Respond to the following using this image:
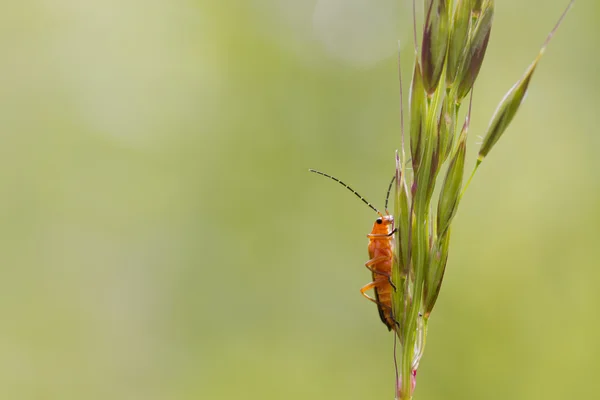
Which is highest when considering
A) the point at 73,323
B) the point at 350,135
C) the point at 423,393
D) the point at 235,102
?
the point at 235,102

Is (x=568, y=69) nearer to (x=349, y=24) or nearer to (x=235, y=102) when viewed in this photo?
(x=349, y=24)

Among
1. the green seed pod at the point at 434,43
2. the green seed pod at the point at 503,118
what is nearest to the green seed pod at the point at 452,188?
the green seed pod at the point at 503,118

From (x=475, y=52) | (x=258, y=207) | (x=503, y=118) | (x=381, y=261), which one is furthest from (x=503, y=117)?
(x=258, y=207)

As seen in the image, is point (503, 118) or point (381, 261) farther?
point (381, 261)

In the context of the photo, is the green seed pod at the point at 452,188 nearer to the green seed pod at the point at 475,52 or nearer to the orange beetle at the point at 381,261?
the green seed pod at the point at 475,52

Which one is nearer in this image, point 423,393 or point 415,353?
point 415,353

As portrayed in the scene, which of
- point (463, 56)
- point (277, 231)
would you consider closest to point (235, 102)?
point (277, 231)

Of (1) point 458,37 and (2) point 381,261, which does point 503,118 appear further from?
(2) point 381,261
